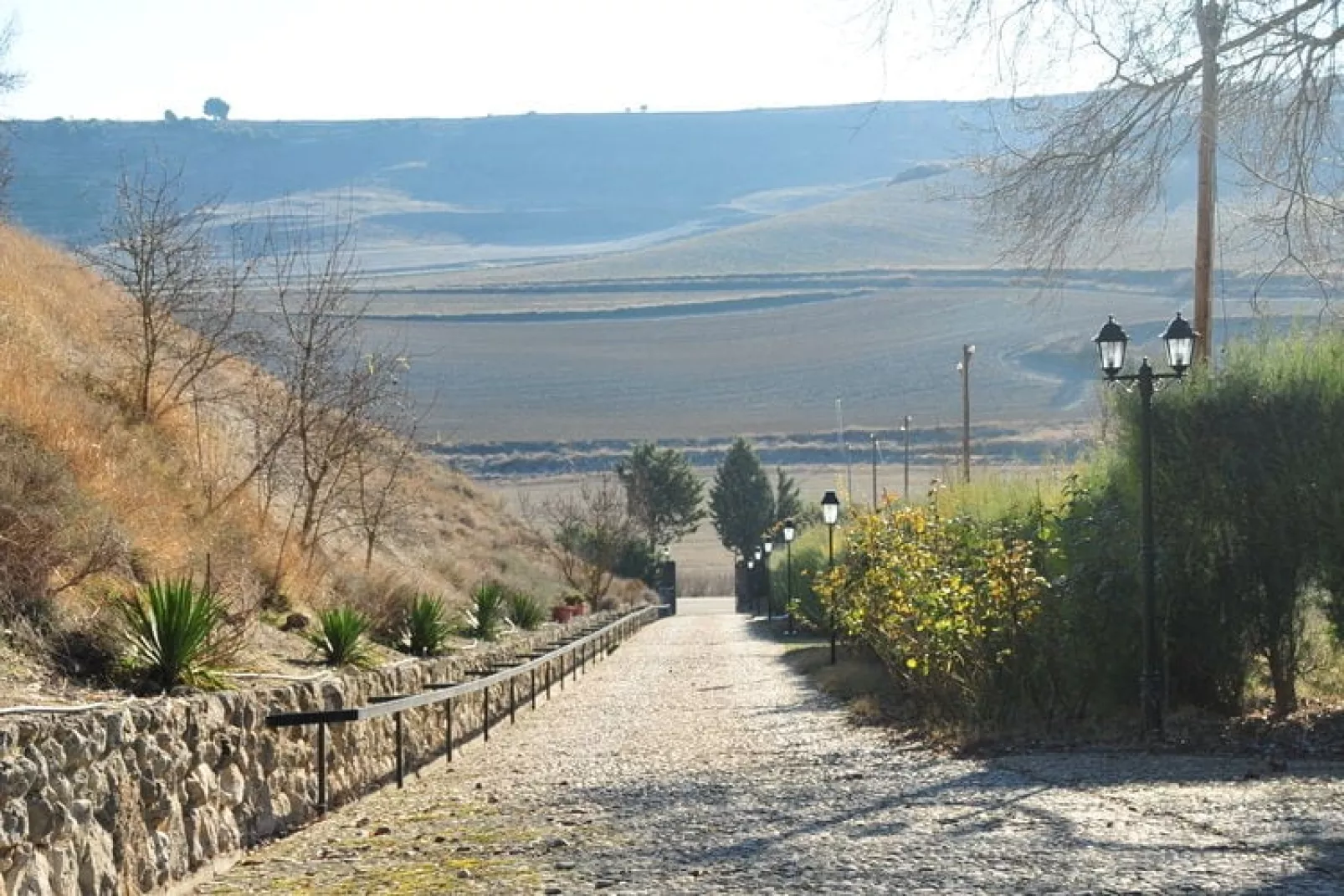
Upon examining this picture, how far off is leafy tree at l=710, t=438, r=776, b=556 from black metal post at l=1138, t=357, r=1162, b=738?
287 ft

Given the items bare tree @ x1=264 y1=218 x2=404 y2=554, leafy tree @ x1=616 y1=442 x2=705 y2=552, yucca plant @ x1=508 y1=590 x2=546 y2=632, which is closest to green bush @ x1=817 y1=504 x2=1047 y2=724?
bare tree @ x1=264 y1=218 x2=404 y2=554

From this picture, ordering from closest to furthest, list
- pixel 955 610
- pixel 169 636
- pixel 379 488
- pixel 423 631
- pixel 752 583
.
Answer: pixel 169 636 → pixel 955 610 → pixel 423 631 → pixel 379 488 → pixel 752 583

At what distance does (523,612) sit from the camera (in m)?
33.4

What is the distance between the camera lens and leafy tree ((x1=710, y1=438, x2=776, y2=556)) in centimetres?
10412

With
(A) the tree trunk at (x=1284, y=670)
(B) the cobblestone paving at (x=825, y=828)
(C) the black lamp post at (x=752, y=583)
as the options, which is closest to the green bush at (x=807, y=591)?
(A) the tree trunk at (x=1284, y=670)

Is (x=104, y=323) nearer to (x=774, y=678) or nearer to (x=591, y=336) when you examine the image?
(x=774, y=678)

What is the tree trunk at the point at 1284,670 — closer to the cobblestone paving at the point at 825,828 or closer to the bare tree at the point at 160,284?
the cobblestone paving at the point at 825,828

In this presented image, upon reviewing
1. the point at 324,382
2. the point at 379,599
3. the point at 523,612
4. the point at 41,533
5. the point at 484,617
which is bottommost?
the point at 523,612

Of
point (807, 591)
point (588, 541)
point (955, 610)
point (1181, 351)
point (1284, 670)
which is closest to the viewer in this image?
point (1181, 351)

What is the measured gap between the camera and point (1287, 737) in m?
15.3

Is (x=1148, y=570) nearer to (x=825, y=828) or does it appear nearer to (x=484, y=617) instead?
(x=825, y=828)

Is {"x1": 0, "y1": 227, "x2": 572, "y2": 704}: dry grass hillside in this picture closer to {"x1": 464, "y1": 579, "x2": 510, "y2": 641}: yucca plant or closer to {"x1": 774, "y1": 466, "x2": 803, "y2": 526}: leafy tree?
{"x1": 464, "y1": 579, "x2": 510, "y2": 641}: yucca plant

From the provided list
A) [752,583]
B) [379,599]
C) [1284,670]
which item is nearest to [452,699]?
[379,599]

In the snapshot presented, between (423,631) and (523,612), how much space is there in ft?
43.3
